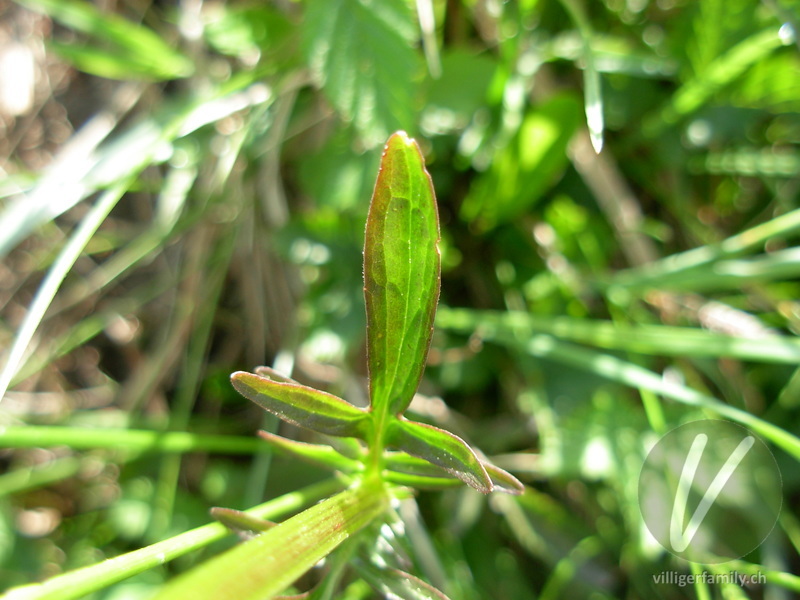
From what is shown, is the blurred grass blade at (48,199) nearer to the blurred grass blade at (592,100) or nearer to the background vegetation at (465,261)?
the background vegetation at (465,261)

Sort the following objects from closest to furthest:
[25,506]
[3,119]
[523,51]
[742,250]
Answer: [742,250] → [523,51] → [25,506] → [3,119]

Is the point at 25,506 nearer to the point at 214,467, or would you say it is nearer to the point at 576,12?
the point at 214,467

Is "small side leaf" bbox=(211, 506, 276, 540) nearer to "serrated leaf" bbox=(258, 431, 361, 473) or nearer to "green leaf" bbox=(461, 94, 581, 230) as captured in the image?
"serrated leaf" bbox=(258, 431, 361, 473)

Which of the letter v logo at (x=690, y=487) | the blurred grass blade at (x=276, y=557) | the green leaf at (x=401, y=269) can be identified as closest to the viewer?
the blurred grass blade at (x=276, y=557)

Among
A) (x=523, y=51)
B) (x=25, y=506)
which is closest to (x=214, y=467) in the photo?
(x=25, y=506)

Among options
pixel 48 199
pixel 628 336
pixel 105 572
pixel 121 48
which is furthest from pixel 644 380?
pixel 121 48

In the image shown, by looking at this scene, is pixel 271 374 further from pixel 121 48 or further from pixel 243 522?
pixel 121 48

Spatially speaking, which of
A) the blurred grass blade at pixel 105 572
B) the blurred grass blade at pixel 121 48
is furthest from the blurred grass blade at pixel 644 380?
the blurred grass blade at pixel 121 48
